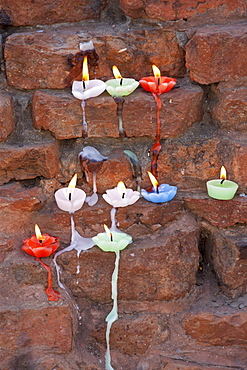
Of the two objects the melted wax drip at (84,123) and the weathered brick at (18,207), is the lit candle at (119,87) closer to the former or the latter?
the melted wax drip at (84,123)

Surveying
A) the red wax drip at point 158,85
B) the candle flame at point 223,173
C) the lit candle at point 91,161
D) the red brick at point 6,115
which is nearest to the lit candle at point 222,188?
the candle flame at point 223,173

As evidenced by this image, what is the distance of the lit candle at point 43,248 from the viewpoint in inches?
55.0

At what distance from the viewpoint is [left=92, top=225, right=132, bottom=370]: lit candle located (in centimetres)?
138

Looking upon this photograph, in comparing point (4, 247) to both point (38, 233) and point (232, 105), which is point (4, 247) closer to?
point (38, 233)

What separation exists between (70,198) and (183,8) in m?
0.64

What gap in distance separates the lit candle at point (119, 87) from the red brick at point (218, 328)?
2.10 feet

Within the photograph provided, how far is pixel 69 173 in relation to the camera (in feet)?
4.90

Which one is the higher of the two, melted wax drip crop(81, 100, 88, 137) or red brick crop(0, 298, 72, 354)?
melted wax drip crop(81, 100, 88, 137)

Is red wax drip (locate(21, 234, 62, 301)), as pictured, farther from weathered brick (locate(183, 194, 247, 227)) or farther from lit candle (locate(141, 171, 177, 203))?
weathered brick (locate(183, 194, 247, 227))

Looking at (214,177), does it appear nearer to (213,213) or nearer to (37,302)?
(213,213)

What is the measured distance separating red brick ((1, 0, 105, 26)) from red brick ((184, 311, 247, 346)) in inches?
37.5

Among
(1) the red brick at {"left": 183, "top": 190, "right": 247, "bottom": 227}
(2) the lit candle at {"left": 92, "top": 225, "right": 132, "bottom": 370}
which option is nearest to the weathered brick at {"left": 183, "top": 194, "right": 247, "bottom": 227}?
(1) the red brick at {"left": 183, "top": 190, "right": 247, "bottom": 227}

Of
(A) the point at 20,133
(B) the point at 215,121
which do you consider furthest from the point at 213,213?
(A) the point at 20,133

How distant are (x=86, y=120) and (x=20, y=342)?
0.65 metres
